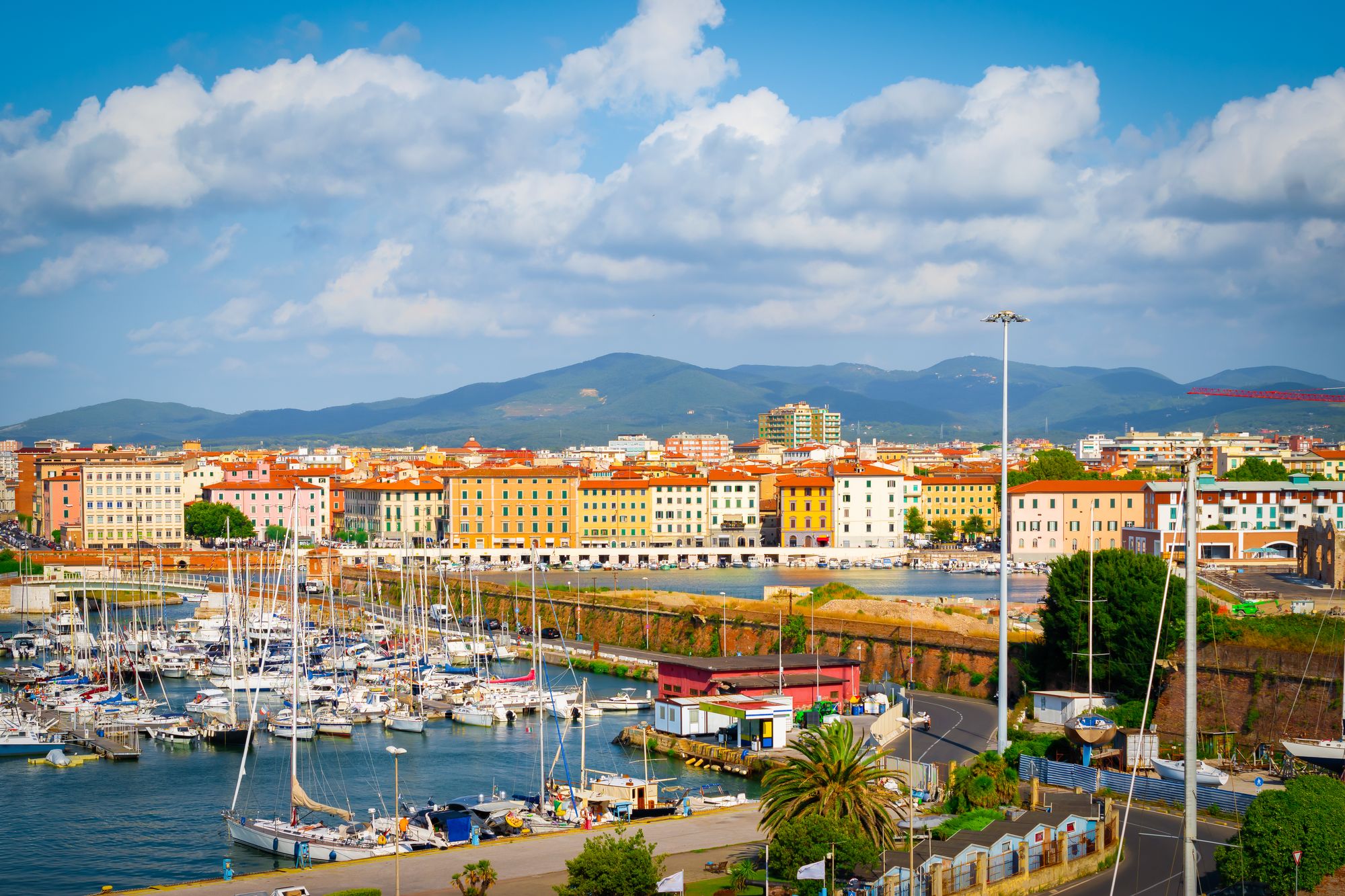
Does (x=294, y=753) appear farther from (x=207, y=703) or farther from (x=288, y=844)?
(x=207, y=703)

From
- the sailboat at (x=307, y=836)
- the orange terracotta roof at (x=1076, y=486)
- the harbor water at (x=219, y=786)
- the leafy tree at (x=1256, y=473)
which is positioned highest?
the leafy tree at (x=1256, y=473)

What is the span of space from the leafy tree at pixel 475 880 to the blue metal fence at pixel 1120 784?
8.52m

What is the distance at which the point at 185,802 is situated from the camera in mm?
24125

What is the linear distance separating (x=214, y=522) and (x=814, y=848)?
65.9 m

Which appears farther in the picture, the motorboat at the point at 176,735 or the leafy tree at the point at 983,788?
the motorboat at the point at 176,735

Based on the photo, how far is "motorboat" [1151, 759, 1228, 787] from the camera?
19203 mm

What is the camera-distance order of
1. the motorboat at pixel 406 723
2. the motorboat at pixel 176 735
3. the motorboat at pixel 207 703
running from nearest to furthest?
the motorboat at pixel 176 735, the motorboat at pixel 406 723, the motorboat at pixel 207 703

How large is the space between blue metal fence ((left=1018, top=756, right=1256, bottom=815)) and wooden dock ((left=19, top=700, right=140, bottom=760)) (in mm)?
17340

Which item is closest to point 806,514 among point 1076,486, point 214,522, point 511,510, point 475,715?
point 1076,486

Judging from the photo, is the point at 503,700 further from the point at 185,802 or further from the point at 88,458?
the point at 88,458

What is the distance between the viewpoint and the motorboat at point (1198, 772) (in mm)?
19203

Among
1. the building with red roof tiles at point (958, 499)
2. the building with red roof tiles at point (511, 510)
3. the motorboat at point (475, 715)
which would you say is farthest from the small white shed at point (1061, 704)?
the building with red roof tiles at point (958, 499)

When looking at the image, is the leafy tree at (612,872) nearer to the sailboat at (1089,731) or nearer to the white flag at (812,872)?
the white flag at (812,872)

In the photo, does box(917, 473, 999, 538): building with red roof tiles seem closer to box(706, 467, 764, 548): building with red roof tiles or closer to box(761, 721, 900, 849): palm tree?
box(706, 467, 764, 548): building with red roof tiles
